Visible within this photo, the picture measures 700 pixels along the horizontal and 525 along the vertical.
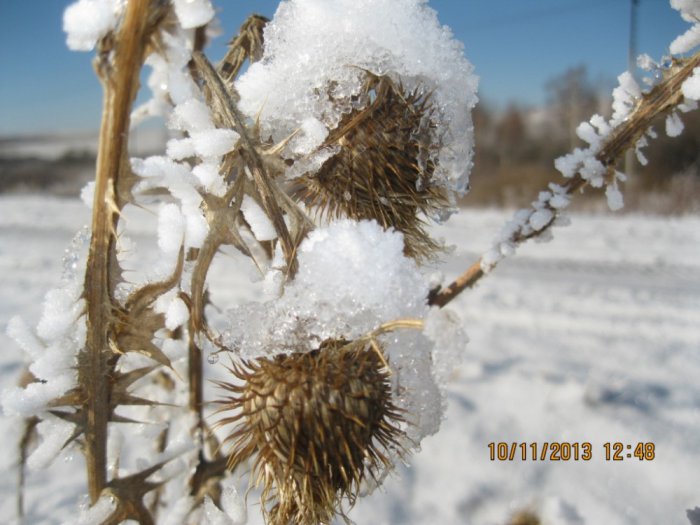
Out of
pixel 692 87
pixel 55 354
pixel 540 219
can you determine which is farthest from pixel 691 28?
pixel 55 354

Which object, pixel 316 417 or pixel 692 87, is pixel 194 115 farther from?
pixel 692 87

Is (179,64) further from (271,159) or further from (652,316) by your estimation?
(652,316)
